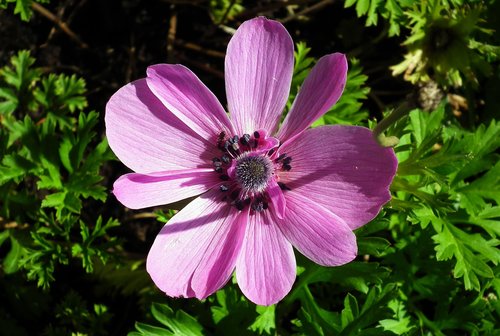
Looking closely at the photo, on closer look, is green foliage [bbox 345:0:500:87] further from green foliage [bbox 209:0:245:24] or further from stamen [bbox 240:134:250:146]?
stamen [bbox 240:134:250:146]

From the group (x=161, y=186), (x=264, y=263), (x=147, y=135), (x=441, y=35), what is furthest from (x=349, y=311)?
(x=441, y=35)

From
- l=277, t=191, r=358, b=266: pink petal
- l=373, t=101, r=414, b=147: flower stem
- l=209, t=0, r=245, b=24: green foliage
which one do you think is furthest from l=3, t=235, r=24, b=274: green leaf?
l=373, t=101, r=414, b=147: flower stem

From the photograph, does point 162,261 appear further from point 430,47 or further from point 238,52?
point 430,47

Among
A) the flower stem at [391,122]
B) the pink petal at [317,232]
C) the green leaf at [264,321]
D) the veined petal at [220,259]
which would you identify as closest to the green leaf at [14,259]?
the green leaf at [264,321]

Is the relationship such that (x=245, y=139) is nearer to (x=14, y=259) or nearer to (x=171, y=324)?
(x=171, y=324)

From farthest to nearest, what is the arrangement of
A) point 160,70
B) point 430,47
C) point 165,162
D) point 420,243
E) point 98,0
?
point 98,0 < point 430,47 < point 420,243 < point 165,162 < point 160,70

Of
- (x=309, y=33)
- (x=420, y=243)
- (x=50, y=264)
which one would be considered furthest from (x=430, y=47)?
(x=50, y=264)
